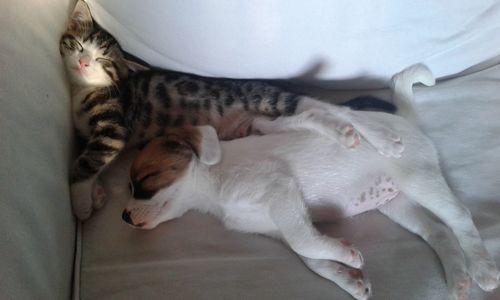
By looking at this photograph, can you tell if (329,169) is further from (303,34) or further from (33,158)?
(33,158)

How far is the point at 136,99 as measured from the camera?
134 centimetres

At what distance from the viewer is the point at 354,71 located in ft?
4.31

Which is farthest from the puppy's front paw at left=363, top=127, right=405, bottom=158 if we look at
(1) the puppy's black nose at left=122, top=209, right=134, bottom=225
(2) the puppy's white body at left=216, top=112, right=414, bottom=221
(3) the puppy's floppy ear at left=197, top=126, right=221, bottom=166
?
(1) the puppy's black nose at left=122, top=209, right=134, bottom=225

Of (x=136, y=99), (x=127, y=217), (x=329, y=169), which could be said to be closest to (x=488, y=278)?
(x=329, y=169)

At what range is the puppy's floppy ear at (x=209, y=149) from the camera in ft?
3.46

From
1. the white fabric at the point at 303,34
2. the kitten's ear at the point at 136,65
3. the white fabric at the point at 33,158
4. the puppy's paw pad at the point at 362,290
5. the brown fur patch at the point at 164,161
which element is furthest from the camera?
the kitten's ear at the point at 136,65

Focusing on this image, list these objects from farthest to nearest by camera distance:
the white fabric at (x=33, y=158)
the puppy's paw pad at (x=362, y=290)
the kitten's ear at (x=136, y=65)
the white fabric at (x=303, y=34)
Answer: the kitten's ear at (x=136, y=65) < the white fabric at (x=303, y=34) < the puppy's paw pad at (x=362, y=290) < the white fabric at (x=33, y=158)

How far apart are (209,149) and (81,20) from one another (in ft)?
1.71

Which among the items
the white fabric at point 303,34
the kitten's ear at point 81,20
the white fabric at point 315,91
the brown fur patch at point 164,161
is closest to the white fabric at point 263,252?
the white fabric at point 315,91

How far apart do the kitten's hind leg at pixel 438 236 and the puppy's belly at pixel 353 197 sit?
4 centimetres

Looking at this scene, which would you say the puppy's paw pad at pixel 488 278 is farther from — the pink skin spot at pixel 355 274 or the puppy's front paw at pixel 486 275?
the pink skin spot at pixel 355 274

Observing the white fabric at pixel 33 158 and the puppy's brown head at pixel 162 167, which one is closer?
the white fabric at pixel 33 158

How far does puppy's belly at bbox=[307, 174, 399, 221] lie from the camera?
1097 mm

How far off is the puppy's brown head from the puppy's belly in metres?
0.27
